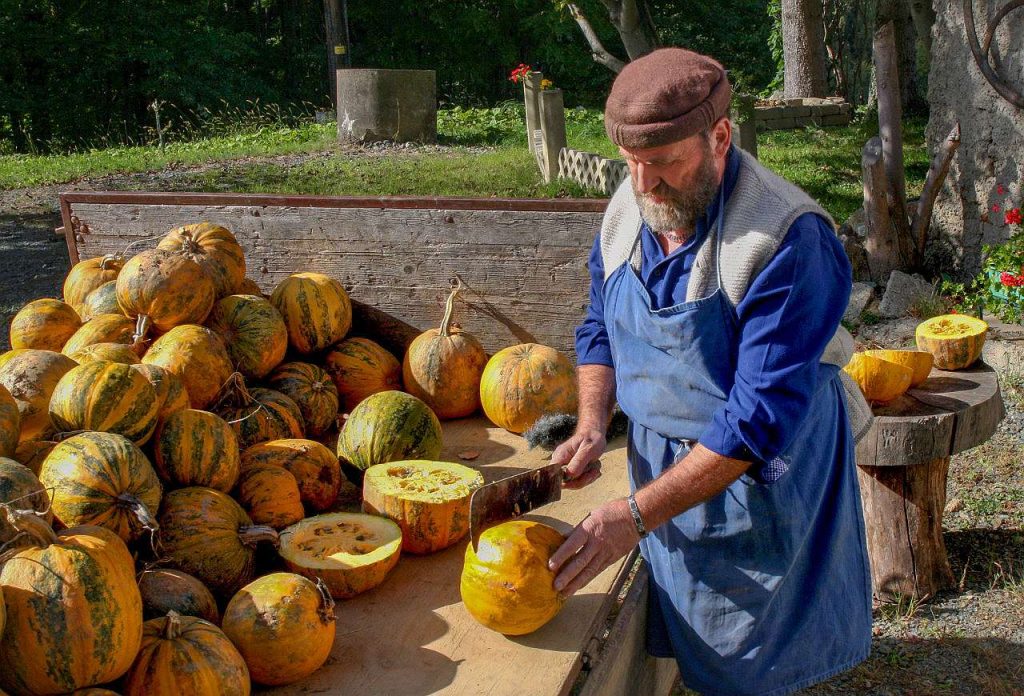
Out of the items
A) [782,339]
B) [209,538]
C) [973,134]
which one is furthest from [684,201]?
A: [973,134]

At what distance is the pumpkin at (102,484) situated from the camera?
2629 millimetres

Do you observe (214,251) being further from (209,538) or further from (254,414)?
(209,538)

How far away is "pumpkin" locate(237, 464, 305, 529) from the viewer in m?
3.15

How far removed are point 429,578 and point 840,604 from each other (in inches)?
48.1

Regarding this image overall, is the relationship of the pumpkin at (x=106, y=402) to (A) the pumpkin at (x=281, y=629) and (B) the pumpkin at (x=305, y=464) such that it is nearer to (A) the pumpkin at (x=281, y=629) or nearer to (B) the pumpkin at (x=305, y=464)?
(B) the pumpkin at (x=305, y=464)

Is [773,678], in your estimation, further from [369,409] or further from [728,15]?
[728,15]

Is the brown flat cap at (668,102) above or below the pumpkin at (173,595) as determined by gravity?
above

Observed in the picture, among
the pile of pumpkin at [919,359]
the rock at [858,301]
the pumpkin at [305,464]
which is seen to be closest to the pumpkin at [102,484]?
the pumpkin at [305,464]

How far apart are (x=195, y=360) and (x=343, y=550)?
1029 millimetres

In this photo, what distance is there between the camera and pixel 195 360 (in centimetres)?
355

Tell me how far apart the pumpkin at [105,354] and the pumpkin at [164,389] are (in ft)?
0.76

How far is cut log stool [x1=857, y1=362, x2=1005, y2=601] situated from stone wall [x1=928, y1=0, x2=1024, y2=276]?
294 cm

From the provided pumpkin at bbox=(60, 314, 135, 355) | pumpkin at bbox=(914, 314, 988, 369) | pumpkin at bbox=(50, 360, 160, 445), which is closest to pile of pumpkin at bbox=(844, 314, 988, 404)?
pumpkin at bbox=(914, 314, 988, 369)

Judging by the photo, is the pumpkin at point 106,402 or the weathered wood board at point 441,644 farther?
the pumpkin at point 106,402
